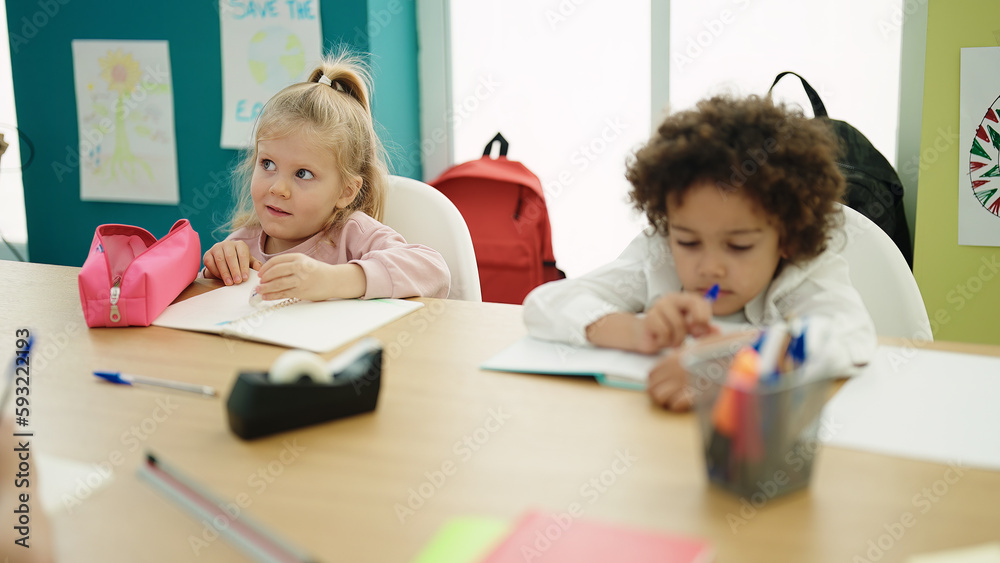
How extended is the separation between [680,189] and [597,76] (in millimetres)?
1532

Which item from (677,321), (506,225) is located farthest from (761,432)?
(506,225)

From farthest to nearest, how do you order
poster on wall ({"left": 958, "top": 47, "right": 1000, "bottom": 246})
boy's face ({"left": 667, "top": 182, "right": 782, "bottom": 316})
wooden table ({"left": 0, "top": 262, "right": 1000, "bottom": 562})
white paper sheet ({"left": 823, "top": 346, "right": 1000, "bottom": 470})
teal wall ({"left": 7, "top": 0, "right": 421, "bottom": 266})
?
teal wall ({"left": 7, "top": 0, "right": 421, "bottom": 266}), poster on wall ({"left": 958, "top": 47, "right": 1000, "bottom": 246}), boy's face ({"left": 667, "top": 182, "right": 782, "bottom": 316}), white paper sheet ({"left": 823, "top": 346, "right": 1000, "bottom": 470}), wooden table ({"left": 0, "top": 262, "right": 1000, "bottom": 562})

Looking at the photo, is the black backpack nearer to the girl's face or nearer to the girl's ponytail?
the girl's ponytail

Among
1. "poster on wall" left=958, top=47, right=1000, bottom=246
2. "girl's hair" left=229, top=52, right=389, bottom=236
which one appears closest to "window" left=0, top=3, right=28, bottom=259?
"girl's hair" left=229, top=52, right=389, bottom=236

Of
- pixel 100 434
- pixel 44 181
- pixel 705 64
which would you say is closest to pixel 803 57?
pixel 705 64

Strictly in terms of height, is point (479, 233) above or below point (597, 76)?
below

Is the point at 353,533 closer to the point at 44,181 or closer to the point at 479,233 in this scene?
the point at 479,233

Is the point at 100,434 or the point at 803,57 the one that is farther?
the point at 803,57

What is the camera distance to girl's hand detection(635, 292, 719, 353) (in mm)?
873

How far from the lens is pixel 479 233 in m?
2.29

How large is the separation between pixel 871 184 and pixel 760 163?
104cm

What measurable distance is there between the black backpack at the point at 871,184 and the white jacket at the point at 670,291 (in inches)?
35.6

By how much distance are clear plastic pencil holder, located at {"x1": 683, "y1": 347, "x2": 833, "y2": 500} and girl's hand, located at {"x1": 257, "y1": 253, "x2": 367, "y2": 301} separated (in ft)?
2.40

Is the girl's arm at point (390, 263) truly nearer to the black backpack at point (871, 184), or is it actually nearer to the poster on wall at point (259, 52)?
the black backpack at point (871, 184)
